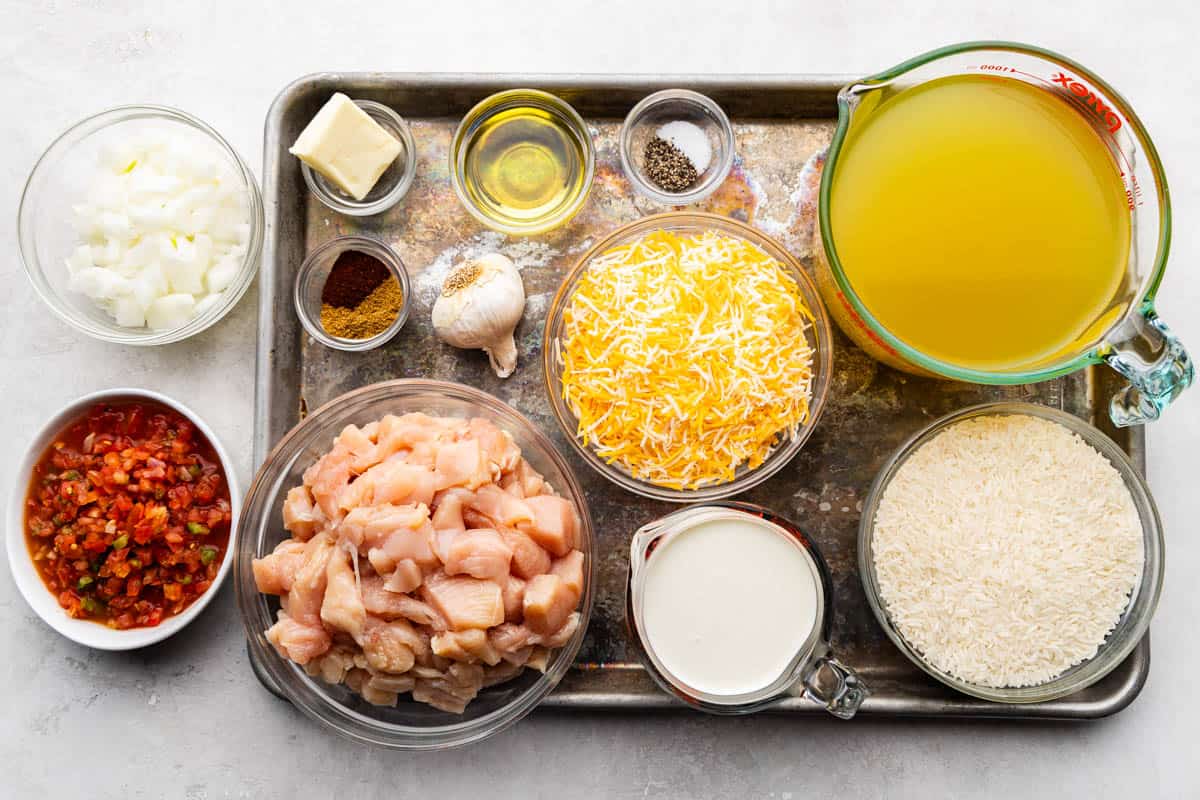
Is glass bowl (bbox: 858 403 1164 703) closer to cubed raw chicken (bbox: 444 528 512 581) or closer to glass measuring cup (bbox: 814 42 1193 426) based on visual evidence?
glass measuring cup (bbox: 814 42 1193 426)

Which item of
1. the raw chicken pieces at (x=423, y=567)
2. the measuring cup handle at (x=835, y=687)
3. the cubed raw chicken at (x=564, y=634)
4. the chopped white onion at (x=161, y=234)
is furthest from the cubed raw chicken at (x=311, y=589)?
the measuring cup handle at (x=835, y=687)

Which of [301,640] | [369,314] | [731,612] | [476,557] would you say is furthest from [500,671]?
[369,314]

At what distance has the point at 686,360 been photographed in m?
1.86

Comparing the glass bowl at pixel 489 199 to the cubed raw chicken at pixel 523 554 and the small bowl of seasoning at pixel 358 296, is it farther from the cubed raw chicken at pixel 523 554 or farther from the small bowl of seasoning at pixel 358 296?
the cubed raw chicken at pixel 523 554

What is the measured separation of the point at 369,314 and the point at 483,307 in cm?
32

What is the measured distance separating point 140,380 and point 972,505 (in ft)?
6.98

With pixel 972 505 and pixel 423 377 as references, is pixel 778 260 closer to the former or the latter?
pixel 972 505

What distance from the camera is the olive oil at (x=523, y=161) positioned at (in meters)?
2.14

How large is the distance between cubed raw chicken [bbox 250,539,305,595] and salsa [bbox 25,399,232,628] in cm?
33

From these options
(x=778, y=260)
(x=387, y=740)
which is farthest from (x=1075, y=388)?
(x=387, y=740)

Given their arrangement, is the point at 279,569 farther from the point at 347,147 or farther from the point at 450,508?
the point at 347,147

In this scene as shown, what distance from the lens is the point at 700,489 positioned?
1980 mm

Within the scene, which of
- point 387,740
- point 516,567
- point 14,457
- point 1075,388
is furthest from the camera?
point 14,457

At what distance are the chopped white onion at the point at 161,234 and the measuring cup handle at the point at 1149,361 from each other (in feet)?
6.86
